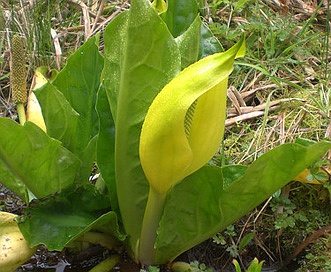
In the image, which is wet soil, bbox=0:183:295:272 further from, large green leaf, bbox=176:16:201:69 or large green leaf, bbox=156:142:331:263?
large green leaf, bbox=176:16:201:69

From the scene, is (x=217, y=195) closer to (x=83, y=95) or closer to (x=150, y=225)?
(x=150, y=225)

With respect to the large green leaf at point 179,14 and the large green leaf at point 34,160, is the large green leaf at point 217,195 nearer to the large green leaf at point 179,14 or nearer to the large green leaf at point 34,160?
the large green leaf at point 34,160

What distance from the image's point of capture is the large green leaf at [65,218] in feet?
4.50

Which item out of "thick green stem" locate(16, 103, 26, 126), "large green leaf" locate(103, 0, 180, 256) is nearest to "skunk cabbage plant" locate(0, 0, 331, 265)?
"large green leaf" locate(103, 0, 180, 256)

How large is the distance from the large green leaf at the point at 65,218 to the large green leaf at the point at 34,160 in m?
0.04

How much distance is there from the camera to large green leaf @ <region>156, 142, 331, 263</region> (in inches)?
50.8

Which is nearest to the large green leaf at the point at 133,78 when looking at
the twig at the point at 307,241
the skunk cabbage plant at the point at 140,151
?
the skunk cabbage plant at the point at 140,151

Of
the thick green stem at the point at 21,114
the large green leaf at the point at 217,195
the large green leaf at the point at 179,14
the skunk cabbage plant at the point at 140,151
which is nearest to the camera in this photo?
the skunk cabbage plant at the point at 140,151

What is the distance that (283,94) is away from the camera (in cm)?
212

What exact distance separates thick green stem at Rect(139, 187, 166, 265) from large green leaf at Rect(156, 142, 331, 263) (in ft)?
0.07

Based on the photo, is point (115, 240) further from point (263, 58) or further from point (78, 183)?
point (263, 58)

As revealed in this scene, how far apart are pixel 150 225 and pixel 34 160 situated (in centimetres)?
31

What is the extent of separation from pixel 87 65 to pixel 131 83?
0.35m

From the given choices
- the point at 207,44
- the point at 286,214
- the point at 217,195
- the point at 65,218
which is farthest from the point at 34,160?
the point at 286,214
